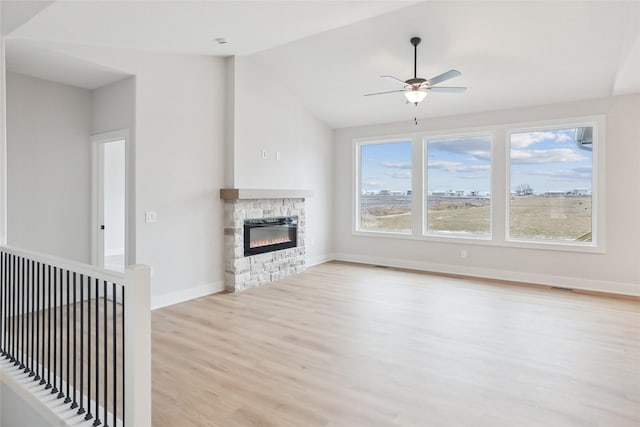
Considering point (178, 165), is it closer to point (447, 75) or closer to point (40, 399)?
point (40, 399)

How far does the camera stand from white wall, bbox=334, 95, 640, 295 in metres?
5.29

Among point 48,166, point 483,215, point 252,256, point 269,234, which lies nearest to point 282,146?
point 269,234

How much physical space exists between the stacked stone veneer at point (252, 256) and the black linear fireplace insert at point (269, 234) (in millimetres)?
71

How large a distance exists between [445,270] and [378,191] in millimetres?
1953

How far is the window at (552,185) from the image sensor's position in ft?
18.7

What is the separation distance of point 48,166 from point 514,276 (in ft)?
21.8

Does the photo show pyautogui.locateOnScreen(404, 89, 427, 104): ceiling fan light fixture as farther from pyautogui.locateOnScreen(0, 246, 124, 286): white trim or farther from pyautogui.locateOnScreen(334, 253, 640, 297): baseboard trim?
pyautogui.locateOnScreen(0, 246, 124, 286): white trim

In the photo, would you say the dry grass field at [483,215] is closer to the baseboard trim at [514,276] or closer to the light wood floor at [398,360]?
the baseboard trim at [514,276]

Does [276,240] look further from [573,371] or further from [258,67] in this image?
[573,371]

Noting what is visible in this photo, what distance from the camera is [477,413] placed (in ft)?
8.21

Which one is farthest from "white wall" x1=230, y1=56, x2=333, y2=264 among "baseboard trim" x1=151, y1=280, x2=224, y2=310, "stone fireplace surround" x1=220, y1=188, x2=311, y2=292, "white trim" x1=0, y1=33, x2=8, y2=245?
"white trim" x1=0, y1=33, x2=8, y2=245

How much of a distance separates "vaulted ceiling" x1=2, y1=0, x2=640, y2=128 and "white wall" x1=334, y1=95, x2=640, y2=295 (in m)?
0.23

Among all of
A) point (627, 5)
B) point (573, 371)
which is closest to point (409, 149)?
point (627, 5)

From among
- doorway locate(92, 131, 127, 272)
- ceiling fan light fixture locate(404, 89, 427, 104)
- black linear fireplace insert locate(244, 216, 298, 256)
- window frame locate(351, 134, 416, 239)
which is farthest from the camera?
window frame locate(351, 134, 416, 239)
